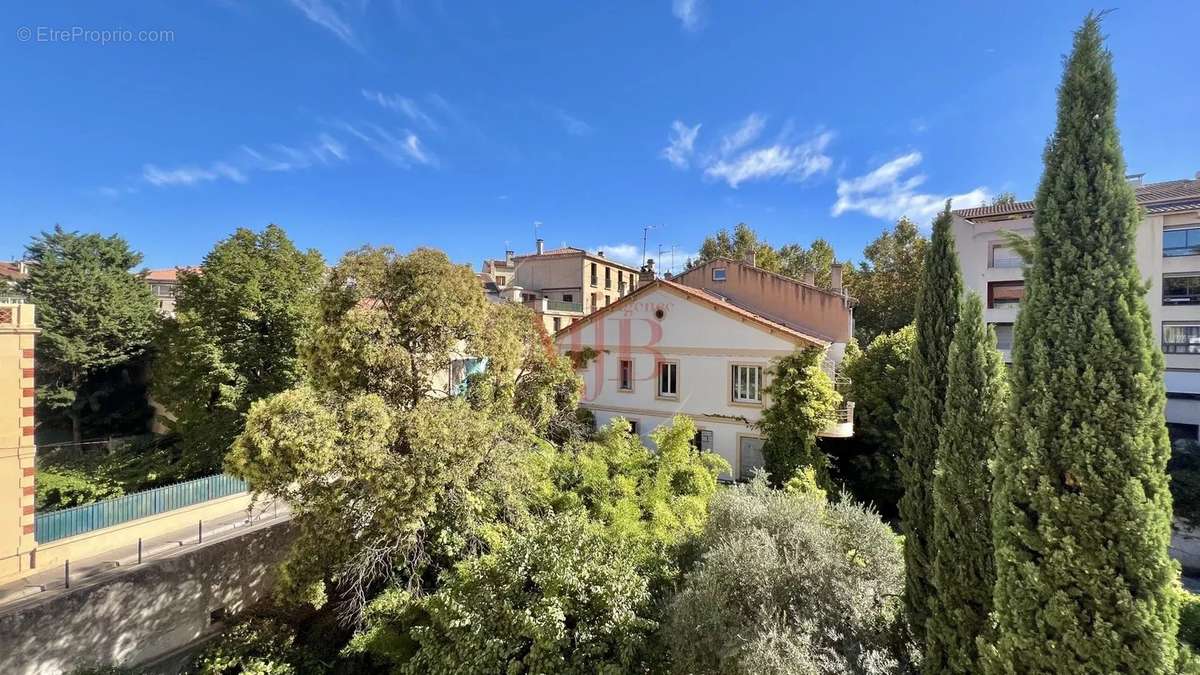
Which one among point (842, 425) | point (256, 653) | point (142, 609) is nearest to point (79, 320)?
point (142, 609)

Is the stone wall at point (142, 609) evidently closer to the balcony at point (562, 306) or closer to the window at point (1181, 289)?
the balcony at point (562, 306)

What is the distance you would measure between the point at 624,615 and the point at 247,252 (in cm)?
2372

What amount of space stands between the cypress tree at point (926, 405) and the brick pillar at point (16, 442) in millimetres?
18416

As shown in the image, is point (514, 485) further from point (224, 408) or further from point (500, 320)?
point (224, 408)

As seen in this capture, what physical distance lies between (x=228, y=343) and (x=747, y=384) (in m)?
21.5

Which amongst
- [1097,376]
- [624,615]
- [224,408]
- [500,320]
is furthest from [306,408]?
[224,408]

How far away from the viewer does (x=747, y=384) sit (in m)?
16.7

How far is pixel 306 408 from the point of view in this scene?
24.1 ft

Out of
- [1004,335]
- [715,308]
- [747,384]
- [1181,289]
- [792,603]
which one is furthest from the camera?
[1004,335]

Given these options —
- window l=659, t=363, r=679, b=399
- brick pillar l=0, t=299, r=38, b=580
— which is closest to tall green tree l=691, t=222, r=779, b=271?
window l=659, t=363, r=679, b=399

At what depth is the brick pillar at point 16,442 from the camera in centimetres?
1105

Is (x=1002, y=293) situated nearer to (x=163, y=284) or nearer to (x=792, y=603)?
(x=792, y=603)

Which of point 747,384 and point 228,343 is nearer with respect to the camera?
point 747,384

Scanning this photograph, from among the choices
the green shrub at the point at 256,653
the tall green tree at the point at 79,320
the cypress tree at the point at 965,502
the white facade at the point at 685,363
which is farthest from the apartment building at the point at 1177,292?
the tall green tree at the point at 79,320
